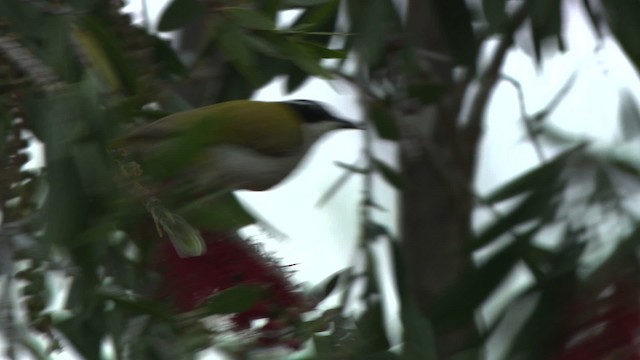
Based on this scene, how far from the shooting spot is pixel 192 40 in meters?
1.99

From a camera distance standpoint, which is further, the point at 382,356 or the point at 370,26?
the point at 370,26

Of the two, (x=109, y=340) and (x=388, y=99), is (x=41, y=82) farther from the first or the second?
(x=388, y=99)

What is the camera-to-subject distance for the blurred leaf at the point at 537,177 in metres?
1.60

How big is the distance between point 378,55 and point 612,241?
500 millimetres

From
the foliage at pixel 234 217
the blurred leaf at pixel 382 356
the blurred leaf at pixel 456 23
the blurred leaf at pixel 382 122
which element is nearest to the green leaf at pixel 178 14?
the foliage at pixel 234 217

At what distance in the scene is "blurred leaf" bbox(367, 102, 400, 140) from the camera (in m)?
1.72

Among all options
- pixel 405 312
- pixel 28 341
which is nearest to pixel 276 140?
pixel 405 312

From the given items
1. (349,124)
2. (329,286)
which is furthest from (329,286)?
(349,124)

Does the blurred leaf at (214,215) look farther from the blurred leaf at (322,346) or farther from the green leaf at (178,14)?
the green leaf at (178,14)

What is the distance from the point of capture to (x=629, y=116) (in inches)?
65.0

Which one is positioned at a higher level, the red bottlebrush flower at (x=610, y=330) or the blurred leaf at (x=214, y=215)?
the blurred leaf at (x=214, y=215)

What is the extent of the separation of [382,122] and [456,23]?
237 mm

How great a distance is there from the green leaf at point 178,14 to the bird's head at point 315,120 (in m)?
0.23

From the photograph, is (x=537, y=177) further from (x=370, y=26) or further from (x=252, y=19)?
(x=252, y=19)
